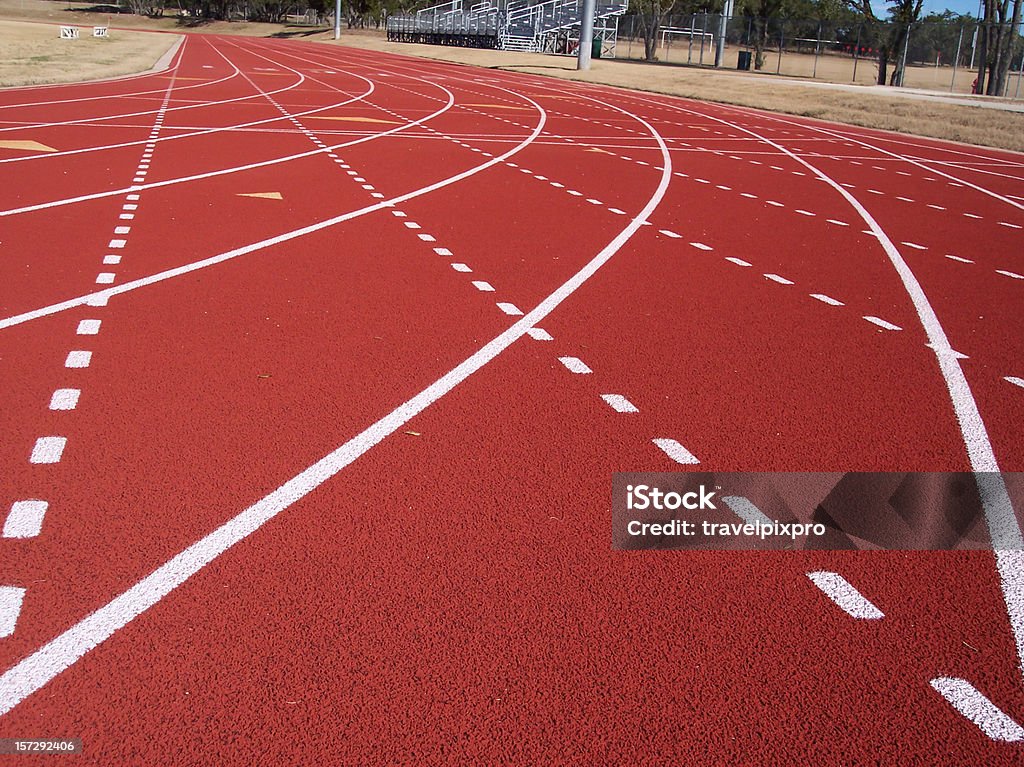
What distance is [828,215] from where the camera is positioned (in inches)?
513

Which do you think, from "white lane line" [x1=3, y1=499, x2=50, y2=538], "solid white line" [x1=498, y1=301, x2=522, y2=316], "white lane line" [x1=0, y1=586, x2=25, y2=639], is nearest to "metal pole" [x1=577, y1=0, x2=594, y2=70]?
"solid white line" [x1=498, y1=301, x2=522, y2=316]

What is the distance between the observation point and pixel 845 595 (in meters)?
4.11

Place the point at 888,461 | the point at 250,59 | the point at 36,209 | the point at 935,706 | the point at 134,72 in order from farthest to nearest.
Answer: the point at 250,59, the point at 134,72, the point at 36,209, the point at 888,461, the point at 935,706

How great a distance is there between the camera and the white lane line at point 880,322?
793 cm

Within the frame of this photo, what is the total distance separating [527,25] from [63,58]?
116ft

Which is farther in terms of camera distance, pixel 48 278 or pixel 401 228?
pixel 401 228

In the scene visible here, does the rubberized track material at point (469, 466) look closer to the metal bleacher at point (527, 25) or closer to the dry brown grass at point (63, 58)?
the dry brown grass at point (63, 58)

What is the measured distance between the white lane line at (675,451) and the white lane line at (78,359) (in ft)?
11.3

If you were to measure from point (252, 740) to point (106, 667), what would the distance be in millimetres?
650

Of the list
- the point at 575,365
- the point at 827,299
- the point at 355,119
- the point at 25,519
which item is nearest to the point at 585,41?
the point at 355,119

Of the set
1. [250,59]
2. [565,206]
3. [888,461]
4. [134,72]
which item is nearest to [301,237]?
[565,206]

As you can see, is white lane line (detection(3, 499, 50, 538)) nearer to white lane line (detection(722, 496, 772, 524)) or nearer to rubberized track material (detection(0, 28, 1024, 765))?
rubberized track material (detection(0, 28, 1024, 765))

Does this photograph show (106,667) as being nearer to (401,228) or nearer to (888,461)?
(888,461)

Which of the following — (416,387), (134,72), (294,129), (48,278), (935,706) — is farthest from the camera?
(134,72)
